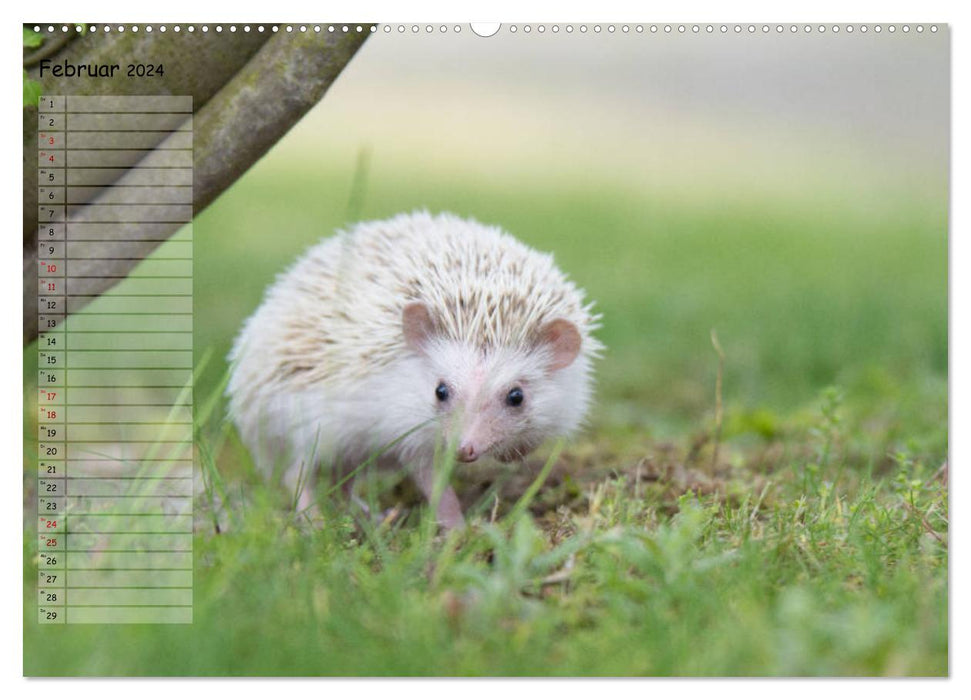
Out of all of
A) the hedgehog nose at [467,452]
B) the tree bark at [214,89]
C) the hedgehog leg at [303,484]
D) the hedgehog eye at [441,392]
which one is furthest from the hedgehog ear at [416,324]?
the tree bark at [214,89]

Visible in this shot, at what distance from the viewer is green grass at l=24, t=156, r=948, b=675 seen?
3.08 m

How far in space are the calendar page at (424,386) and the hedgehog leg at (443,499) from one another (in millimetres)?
20

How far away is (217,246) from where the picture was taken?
5082 mm

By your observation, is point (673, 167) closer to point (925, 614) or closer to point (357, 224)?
point (357, 224)

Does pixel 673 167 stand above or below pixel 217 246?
above

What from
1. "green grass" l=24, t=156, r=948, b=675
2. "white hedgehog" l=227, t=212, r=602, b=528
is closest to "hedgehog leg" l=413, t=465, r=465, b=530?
"white hedgehog" l=227, t=212, r=602, b=528

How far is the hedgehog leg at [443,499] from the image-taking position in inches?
163

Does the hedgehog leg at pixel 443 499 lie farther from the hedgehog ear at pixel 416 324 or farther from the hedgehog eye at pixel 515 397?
the hedgehog ear at pixel 416 324

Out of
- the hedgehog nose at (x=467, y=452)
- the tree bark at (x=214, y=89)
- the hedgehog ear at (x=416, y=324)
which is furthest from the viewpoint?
the hedgehog ear at (x=416, y=324)

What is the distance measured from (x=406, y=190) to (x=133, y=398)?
1.53 m

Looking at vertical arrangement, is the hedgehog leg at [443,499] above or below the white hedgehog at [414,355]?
below

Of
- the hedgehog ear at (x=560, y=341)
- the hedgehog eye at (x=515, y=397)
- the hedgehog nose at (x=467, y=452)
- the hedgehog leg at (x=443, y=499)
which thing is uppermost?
the hedgehog ear at (x=560, y=341)

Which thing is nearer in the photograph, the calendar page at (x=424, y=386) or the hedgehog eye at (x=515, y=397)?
the calendar page at (x=424, y=386)

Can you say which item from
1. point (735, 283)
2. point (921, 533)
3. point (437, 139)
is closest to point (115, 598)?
point (437, 139)
